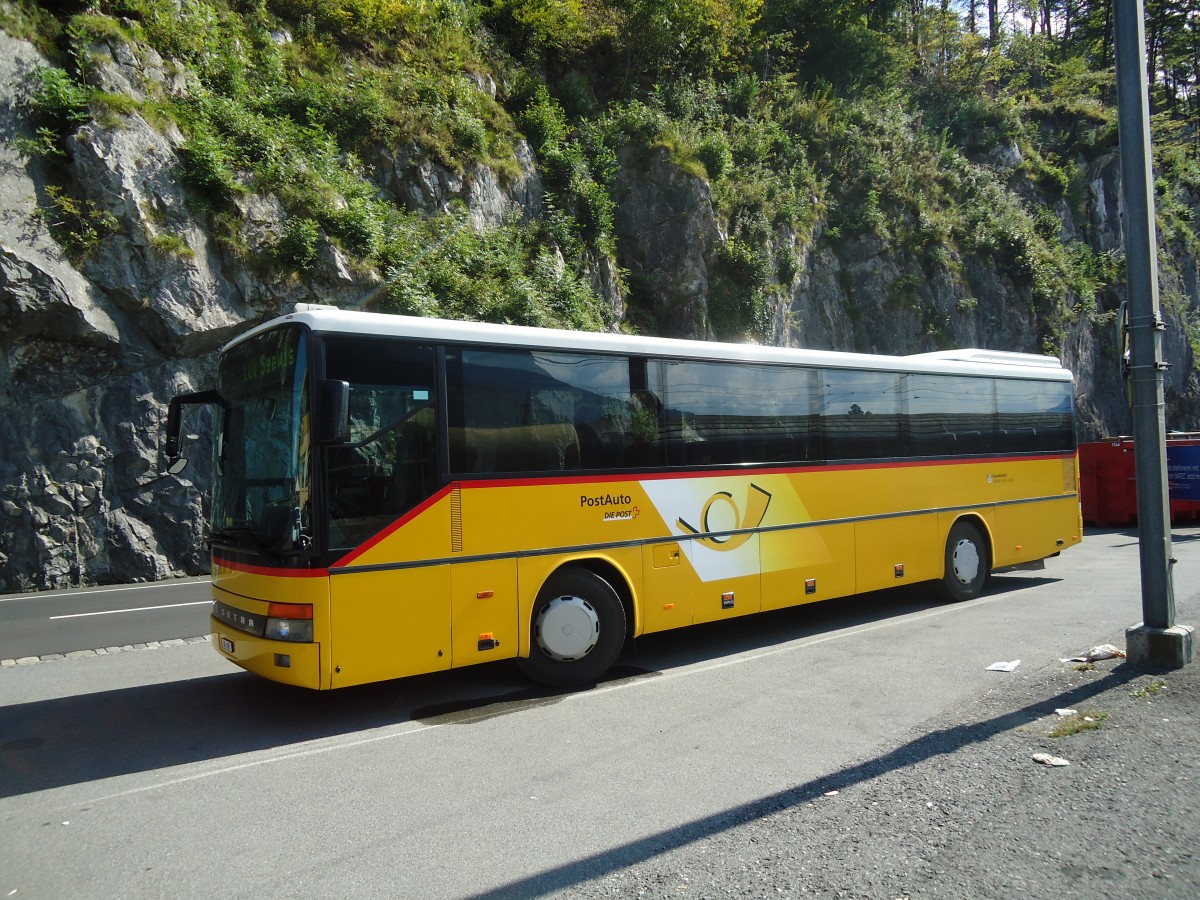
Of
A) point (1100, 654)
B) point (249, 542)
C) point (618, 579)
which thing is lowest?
point (1100, 654)

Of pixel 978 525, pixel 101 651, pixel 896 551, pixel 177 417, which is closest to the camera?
pixel 177 417

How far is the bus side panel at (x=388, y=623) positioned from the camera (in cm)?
609

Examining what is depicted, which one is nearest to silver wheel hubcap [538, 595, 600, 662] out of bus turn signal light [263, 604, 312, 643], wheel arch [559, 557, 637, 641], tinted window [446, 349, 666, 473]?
wheel arch [559, 557, 637, 641]

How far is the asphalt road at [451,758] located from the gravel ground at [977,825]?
6 centimetres

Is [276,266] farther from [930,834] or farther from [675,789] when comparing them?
[930,834]

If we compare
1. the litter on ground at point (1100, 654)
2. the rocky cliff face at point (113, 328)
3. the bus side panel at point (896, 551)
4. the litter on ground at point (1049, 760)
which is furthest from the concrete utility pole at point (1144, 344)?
the rocky cliff face at point (113, 328)

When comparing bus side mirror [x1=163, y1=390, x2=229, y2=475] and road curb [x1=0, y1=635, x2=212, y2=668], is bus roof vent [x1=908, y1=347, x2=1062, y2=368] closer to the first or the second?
bus side mirror [x1=163, y1=390, x2=229, y2=475]

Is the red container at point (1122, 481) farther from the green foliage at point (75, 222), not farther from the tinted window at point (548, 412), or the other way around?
the green foliage at point (75, 222)

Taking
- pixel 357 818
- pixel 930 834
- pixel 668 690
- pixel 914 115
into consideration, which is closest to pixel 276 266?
pixel 668 690

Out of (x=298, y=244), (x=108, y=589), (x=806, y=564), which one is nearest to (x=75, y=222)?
(x=298, y=244)

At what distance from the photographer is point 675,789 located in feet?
16.1

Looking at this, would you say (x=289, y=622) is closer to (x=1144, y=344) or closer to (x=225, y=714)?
(x=225, y=714)

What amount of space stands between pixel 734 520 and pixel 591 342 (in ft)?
8.02

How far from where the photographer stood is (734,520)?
8617 mm
